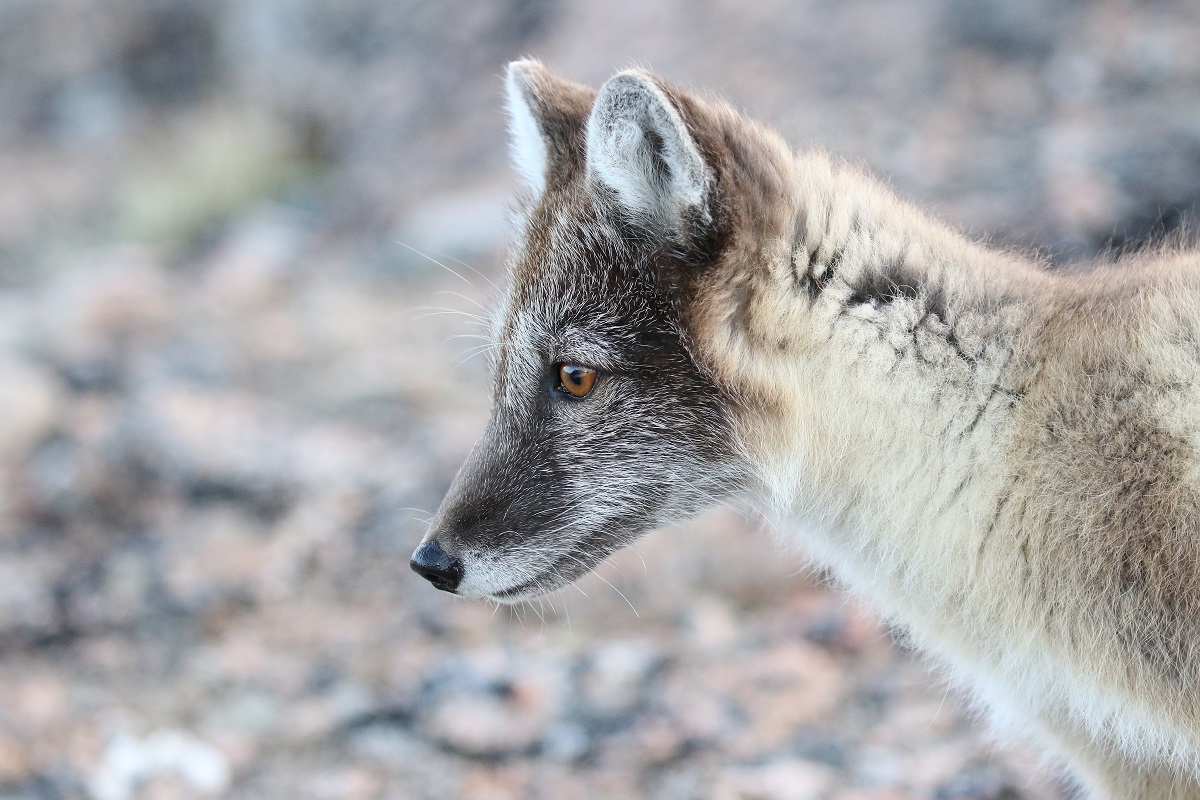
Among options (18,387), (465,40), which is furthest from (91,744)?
(465,40)

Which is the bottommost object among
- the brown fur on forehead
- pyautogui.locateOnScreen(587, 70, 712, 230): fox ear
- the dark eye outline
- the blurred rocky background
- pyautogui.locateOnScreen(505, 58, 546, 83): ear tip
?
the blurred rocky background

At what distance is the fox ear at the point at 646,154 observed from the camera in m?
2.74

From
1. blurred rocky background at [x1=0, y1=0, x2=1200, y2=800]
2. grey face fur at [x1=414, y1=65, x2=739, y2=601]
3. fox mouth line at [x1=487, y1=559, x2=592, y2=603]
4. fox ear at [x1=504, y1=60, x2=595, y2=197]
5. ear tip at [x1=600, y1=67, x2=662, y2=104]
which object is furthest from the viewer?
blurred rocky background at [x1=0, y1=0, x2=1200, y2=800]

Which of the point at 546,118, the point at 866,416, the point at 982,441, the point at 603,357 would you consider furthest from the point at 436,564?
the point at 982,441

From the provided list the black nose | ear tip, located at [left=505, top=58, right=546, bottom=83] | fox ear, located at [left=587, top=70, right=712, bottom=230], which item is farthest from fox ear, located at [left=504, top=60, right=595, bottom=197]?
the black nose

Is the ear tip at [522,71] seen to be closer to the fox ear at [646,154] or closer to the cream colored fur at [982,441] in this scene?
the fox ear at [646,154]

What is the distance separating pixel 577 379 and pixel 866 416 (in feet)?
2.77

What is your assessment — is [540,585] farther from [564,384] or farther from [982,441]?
[982,441]

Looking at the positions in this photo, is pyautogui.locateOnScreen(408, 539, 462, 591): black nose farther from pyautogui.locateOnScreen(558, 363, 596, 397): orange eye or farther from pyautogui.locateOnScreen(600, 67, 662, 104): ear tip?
pyautogui.locateOnScreen(600, 67, 662, 104): ear tip

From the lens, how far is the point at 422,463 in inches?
239

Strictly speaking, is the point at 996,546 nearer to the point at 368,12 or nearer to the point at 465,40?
the point at 465,40

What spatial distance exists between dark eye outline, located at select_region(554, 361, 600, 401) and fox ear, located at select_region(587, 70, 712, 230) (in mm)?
473

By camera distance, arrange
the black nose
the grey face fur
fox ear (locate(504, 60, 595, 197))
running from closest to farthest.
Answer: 1. the grey face fur
2. the black nose
3. fox ear (locate(504, 60, 595, 197))

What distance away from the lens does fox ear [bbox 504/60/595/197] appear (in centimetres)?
343
